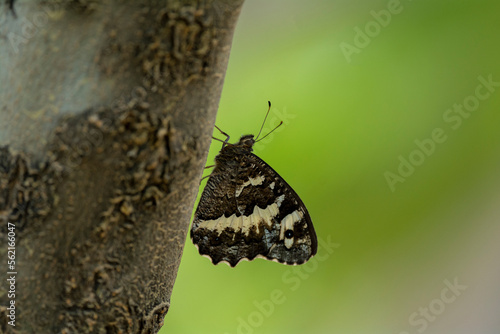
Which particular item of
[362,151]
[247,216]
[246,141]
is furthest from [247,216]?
[362,151]

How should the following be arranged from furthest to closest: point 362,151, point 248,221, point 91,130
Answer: point 362,151, point 248,221, point 91,130

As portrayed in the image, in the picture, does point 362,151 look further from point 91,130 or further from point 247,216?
point 91,130

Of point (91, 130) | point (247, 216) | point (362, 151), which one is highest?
point (362, 151)

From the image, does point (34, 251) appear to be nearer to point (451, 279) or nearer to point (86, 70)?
point (86, 70)

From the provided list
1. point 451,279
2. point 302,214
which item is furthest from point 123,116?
point 451,279

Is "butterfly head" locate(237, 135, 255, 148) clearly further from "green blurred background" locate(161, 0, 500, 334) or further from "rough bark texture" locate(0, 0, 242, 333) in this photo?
"rough bark texture" locate(0, 0, 242, 333)

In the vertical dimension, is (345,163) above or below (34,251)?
above

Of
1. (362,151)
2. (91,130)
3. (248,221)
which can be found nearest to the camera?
(91,130)
